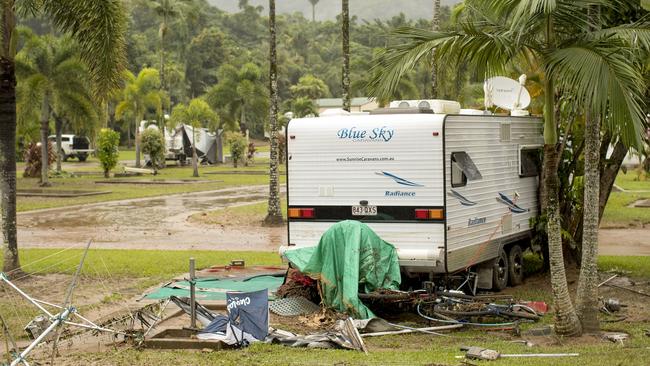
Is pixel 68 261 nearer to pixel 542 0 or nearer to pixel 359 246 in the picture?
pixel 359 246

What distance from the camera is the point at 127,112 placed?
53.9 meters

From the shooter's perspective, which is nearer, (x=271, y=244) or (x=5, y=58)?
(x=5, y=58)

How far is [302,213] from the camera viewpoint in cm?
1332

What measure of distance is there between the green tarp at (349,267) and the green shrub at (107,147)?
32394 mm

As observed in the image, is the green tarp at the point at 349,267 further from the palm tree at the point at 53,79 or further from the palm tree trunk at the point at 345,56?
the palm tree at the point at 53,79

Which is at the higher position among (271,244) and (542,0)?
(542,0)

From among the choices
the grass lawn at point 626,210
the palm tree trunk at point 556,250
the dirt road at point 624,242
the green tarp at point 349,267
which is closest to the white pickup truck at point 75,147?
the grass lawn at point 626,210

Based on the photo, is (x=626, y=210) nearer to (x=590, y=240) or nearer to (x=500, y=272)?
(x=500, y=272)

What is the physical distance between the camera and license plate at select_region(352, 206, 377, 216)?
12852mm

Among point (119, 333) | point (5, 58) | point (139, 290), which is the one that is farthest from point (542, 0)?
point (5, 58)

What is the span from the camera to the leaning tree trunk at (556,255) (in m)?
10.7

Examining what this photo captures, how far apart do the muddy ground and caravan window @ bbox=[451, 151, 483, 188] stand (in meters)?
6.56

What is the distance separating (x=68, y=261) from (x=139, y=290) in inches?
153

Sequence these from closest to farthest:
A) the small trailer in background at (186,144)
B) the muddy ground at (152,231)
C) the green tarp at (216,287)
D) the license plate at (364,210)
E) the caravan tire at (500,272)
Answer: the license plate at (364,210) → the green tarp at (216,287) → the caravan tire at (500,272) → the muddy ground at (152,231) → the small trailer in background at (186,144)
